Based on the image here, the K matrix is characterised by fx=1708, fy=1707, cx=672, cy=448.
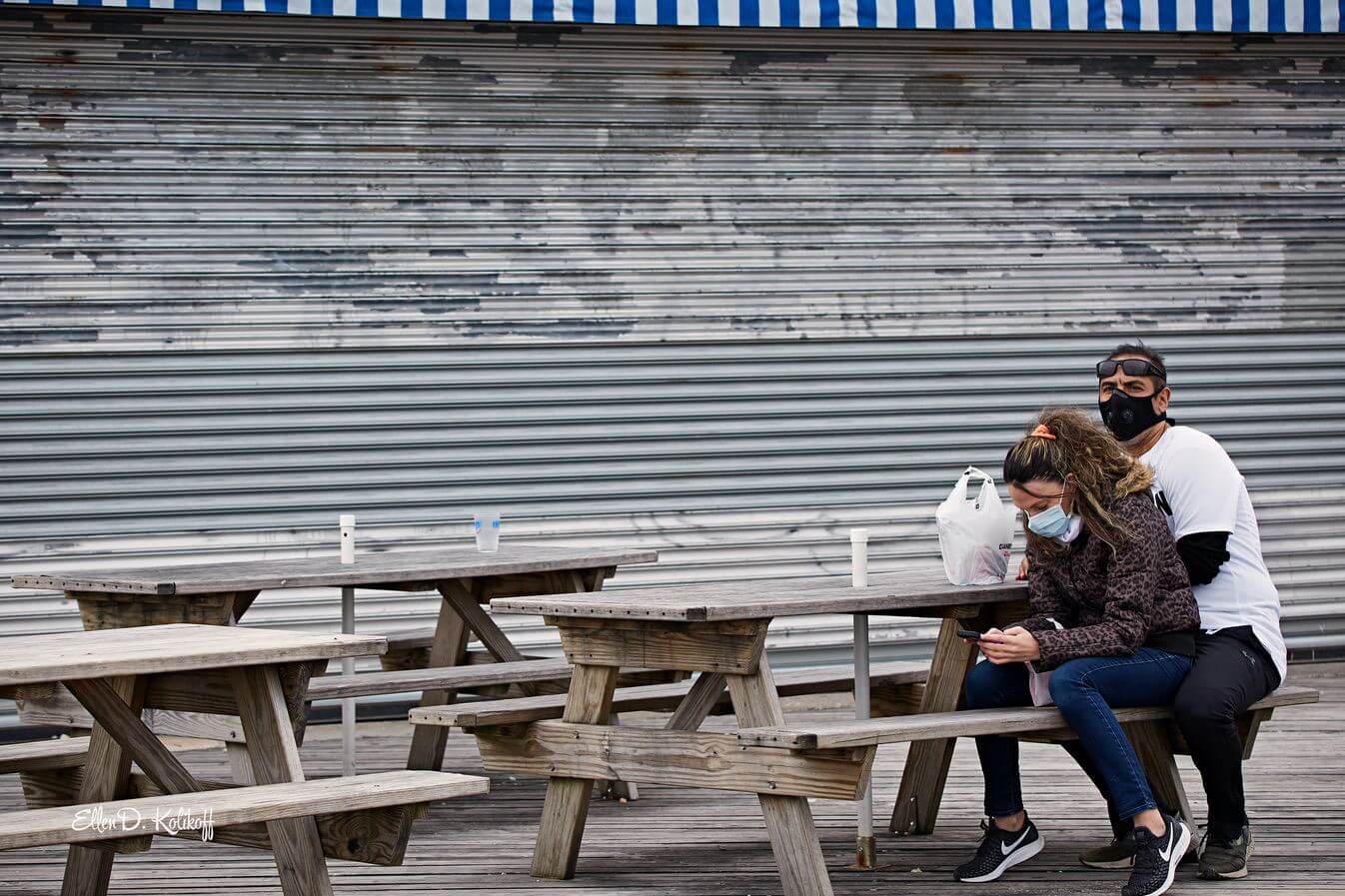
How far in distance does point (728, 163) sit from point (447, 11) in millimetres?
1643

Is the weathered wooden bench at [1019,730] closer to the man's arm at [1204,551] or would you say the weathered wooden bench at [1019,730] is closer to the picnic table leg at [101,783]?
the man's arm at [1204,551]

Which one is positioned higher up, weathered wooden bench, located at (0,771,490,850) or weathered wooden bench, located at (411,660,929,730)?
weathered wooden bench, located at (0,771,490,850)

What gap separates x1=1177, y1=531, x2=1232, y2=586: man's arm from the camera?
191 inches

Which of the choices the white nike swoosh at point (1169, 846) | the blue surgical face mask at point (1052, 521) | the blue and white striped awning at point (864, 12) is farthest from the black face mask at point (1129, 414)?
the blue and white striped awning at point (864, 12)

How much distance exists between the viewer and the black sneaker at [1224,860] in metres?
4.80

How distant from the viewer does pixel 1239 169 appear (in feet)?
30.6

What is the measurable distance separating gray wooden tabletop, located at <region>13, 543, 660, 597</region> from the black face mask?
2187 millimetres

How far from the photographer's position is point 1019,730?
4.63 metres

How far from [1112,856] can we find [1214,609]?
0.79 metres

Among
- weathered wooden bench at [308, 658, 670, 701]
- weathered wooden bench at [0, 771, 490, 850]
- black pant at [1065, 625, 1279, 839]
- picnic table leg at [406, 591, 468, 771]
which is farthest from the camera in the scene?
picnic table leg at [406, 591, 468, 771]

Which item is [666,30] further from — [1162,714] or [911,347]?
[1162,714]

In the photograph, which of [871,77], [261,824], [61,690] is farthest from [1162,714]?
[871,77]

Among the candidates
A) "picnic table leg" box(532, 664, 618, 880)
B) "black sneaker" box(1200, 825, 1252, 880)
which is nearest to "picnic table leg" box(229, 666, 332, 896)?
"picnic table leg" box(532, 664, 618, 880)
